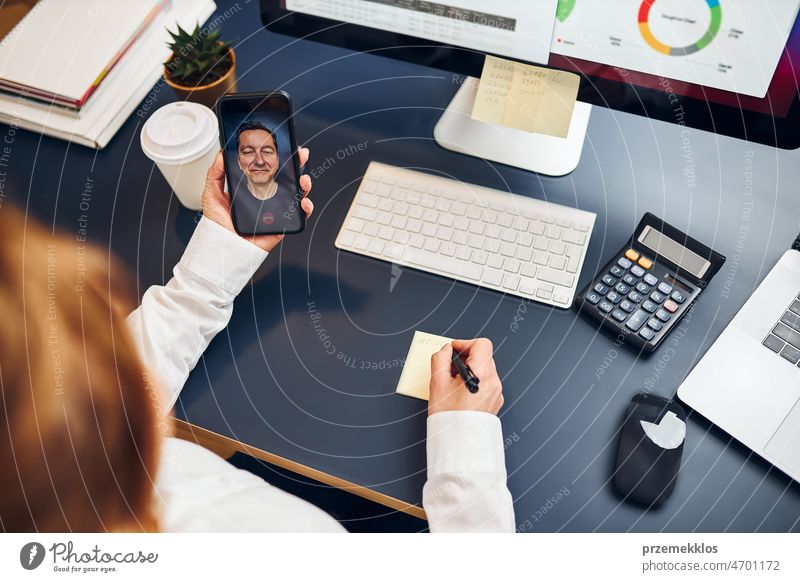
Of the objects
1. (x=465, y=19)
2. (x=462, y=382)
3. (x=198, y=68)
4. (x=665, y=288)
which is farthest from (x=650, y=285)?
(x=198, y=68)

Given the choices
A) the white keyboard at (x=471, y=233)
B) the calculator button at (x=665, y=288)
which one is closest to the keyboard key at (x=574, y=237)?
the white keyboard at (x=471, y=233)

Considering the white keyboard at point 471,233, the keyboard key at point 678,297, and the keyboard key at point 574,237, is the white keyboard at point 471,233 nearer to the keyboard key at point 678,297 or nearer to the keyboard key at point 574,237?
the keyboard key at point 574,237

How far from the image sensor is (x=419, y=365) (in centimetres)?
84

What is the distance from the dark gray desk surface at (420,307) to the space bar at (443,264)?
0.02 meters

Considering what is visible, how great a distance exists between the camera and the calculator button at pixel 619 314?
0.83 meters

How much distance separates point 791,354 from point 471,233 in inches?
14.7

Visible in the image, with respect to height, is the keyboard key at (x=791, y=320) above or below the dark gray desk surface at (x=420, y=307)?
above

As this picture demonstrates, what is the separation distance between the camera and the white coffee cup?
87cm

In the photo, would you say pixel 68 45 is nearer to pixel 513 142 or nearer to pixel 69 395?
pixel 69 395

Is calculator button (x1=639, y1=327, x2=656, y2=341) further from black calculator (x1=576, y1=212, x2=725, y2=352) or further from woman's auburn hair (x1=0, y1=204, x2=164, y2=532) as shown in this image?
woman's auburn hair (x1=0, y1=204, x2=164, y2=532)

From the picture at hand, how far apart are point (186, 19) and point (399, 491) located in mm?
744

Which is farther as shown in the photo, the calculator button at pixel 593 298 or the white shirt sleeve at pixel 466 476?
the calculator button at pixel 593 298
